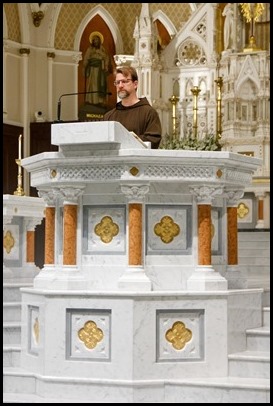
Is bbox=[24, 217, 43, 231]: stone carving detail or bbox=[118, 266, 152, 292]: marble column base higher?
bbox=[24, 217, 43, 231]: stone carving detail

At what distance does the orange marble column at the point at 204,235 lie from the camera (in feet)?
24.0

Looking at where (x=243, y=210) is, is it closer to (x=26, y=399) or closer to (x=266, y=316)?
(x=266, y=316)

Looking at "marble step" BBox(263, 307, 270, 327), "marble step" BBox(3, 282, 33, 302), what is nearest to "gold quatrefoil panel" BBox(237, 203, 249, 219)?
"marble step" BBox(3, 282, 33, 302)

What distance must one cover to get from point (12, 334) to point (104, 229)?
5.24ft

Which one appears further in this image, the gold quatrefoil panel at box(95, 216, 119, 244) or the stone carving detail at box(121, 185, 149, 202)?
the gold quatrefoil panel at box(95, 216, 119, 244)

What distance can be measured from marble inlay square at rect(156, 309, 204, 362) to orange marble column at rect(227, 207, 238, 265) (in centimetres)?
78

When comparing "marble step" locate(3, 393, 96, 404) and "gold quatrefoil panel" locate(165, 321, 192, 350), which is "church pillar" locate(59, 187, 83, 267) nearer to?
"gold quatrefoil panel" locate(165, 321, 192, 350)

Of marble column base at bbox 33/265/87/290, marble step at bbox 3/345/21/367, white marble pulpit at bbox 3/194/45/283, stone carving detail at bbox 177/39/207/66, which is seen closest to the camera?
marble column base at bbox 33/265/87/290

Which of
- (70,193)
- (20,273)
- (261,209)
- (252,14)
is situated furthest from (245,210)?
(70,193)

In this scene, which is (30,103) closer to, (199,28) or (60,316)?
(199,28)

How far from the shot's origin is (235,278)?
7801 millimetres

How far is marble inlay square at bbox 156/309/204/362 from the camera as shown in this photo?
7133 mm

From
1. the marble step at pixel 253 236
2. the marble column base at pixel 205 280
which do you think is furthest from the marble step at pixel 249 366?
the marble step at pixel 253 236

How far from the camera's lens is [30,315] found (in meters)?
7.69
